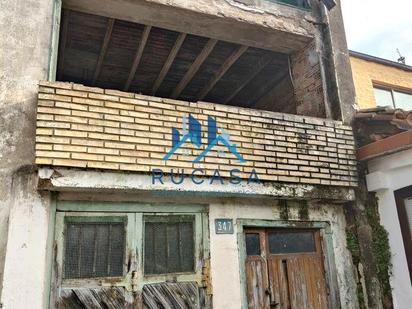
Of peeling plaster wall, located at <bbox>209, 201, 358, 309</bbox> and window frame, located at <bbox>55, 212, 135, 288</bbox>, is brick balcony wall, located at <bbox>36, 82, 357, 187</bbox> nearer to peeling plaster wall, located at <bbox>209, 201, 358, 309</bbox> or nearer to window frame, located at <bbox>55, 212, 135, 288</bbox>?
peeling plaster wall, located at <bbox>209, 201, 358, 309</bbox>

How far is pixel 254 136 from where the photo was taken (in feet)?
17.3

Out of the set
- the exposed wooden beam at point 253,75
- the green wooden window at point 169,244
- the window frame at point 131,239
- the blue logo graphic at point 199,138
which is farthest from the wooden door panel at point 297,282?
the exposed wooden beam at point 253,75

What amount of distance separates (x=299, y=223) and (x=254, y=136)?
1.35 m

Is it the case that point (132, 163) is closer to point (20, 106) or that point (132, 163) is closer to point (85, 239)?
point (85, 239)

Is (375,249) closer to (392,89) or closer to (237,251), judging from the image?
(237,251)

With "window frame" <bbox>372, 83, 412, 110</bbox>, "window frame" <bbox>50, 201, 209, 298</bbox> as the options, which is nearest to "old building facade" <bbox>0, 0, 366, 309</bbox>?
"window frame" <bbox>50, 201, 209, 298</bbox>

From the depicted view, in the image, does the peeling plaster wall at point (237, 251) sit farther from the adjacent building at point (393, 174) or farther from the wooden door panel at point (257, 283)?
the adjacent building at point (393, 174)

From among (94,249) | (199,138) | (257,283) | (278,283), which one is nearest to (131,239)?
(94,249)

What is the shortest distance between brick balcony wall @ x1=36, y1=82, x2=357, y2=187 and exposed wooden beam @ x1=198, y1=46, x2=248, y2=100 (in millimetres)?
1646

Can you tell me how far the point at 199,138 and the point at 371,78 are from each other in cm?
747

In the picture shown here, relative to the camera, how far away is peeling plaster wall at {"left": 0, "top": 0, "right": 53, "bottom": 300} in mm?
3822

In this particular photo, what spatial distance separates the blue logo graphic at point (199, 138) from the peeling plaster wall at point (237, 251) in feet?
2.21

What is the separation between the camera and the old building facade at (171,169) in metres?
4.05

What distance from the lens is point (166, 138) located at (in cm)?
469
